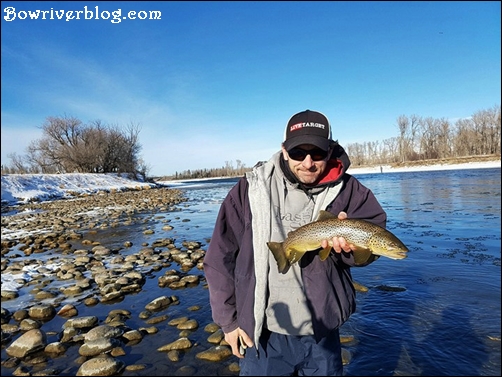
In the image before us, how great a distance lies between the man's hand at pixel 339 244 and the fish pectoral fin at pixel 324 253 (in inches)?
1.0

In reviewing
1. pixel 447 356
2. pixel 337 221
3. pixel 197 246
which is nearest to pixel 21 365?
pixel 337 221

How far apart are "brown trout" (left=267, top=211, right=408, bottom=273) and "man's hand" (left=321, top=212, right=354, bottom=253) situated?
23 mm

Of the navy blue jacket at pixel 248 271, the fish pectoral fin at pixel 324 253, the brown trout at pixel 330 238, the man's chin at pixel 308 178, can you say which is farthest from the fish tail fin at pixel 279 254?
the man's chin at pixel 308 178

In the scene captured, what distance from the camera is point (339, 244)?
2346mm

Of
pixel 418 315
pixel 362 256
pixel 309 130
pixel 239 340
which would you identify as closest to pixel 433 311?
pixel 418 315

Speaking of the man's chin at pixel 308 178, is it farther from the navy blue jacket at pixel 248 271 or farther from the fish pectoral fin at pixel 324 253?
the fish pectoral fin at pixel 324 253

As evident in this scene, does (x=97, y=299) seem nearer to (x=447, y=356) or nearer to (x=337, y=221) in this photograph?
(x=337, y=221)

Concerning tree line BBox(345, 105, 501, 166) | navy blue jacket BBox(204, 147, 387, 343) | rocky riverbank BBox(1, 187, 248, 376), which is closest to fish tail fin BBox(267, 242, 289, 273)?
navy blue jacket BBox(204, 147, 387, 343)

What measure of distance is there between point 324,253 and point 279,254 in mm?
375

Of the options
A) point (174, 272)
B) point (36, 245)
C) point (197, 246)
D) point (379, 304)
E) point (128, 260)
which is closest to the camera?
point (379, 304)

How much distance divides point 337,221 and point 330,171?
0.39 metres

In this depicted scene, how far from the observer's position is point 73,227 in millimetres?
13359

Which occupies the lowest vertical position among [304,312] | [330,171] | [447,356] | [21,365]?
[447,356]

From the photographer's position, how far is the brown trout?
224 cm
